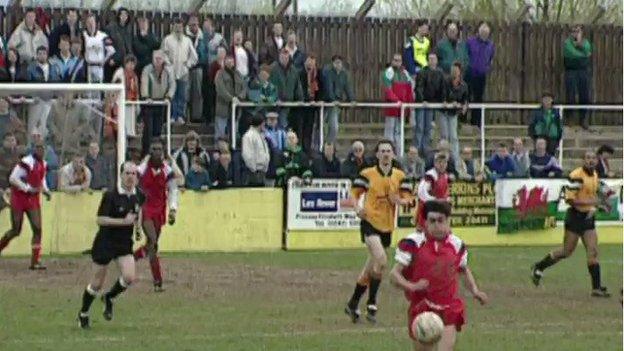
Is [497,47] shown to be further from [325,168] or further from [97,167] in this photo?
[97,167]

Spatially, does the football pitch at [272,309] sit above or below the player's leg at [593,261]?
below

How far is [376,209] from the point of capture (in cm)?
2122

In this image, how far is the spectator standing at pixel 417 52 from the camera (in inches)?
1396

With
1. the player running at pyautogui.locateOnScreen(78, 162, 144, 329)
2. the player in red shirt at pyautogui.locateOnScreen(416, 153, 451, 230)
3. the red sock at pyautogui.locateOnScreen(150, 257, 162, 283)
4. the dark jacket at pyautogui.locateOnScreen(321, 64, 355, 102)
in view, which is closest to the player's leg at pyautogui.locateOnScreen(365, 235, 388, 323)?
the player in red shirt at pyautogui.locateOnScreen(416, 153, 451, 230)

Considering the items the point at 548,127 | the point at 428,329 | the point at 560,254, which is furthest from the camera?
the point at 548,127

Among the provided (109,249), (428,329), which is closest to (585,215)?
(109,249)

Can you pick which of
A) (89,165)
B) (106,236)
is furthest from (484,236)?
(106,236)

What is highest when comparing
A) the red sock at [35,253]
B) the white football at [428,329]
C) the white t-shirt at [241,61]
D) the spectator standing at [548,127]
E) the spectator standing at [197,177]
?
the white t-shirt at [241,61]

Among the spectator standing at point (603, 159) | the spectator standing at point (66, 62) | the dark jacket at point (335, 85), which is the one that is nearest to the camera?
the spectator standing at point (603, 159)

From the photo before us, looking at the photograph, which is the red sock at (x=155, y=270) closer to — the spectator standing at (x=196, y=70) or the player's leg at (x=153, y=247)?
the player's leg at (x=153, y=247)

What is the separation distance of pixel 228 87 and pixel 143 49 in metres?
1.70

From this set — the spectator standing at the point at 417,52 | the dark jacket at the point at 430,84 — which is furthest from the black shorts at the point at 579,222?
the spectator standing at the point at 417,52

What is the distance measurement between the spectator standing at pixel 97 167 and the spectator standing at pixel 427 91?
291 inches

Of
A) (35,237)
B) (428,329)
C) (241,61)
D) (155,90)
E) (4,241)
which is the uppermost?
(241,61)
